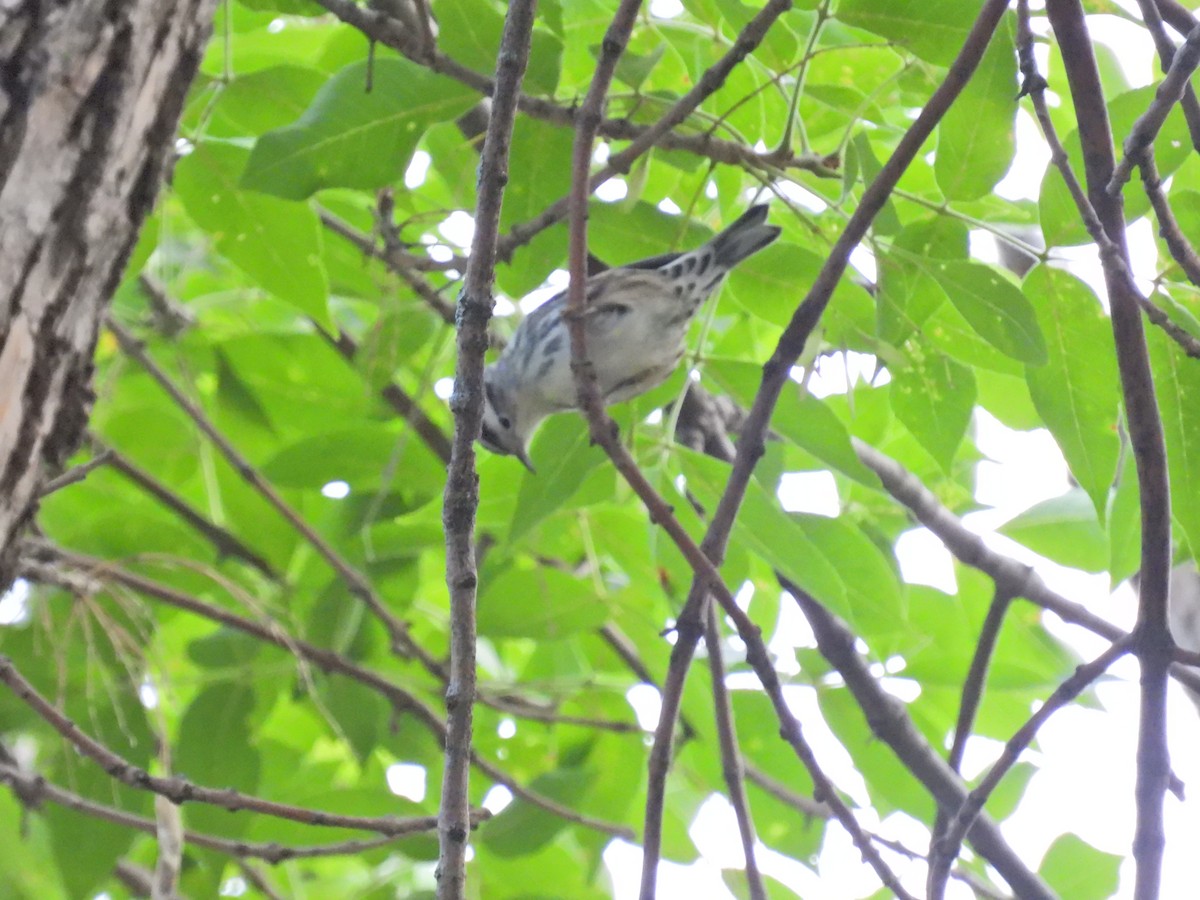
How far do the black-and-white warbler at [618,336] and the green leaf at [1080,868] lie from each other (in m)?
1.28

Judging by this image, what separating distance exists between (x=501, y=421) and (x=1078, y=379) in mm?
1859

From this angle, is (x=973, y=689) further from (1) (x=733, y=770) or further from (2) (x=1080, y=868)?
(1) (x=733, y=770)

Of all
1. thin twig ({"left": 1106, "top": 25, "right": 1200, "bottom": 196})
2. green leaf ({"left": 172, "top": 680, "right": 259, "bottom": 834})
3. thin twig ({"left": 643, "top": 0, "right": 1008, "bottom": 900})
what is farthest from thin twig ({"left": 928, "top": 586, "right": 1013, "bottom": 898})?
green leaf ({"left": 172, "top": 680, "right": 259, "bottom": 834})

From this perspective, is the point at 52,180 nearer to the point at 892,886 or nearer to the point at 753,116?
the point at 753,116

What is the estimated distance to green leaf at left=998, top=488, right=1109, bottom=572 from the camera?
8.81ft

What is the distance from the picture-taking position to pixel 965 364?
235 centimetres

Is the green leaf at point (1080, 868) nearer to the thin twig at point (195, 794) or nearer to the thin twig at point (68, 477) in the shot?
the thin twig at point (195, 794)

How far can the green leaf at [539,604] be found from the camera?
287cm

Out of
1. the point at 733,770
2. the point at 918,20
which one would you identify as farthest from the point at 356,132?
the point at 733,770

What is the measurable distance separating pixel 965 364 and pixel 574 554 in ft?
4.24

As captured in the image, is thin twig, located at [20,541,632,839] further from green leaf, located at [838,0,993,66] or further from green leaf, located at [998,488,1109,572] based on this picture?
green leaf, located at [838,0,993,66]

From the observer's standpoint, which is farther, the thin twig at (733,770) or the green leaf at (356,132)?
the green leaf at (356,132)

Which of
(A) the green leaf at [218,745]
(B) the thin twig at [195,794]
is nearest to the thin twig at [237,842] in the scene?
(B) the thin twig at [195,794]

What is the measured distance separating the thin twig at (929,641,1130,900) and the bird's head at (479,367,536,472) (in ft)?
5.01
